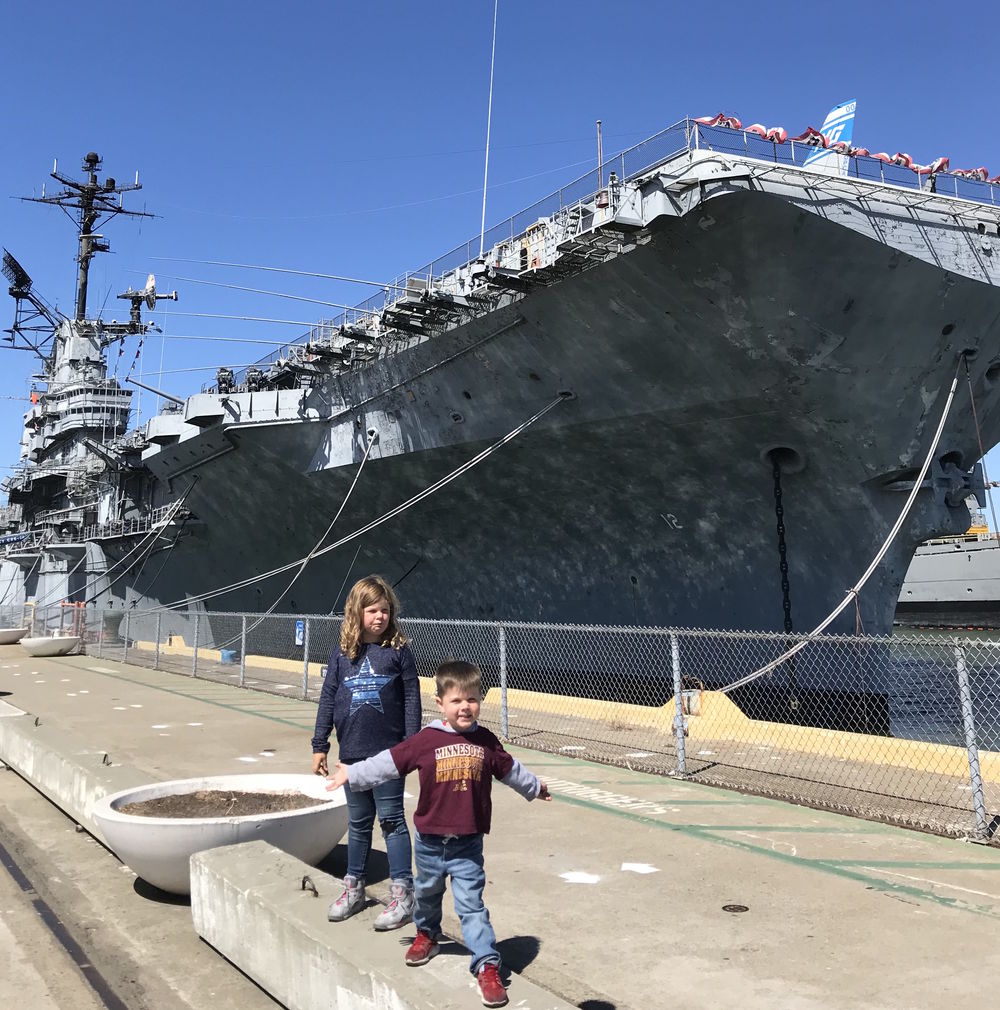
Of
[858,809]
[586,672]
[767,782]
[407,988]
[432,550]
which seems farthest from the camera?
[432,550]

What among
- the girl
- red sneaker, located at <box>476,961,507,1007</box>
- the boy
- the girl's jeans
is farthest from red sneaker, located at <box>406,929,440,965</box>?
the girl

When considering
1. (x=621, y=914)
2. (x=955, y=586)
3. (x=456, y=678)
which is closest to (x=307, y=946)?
(x=456, y=678)

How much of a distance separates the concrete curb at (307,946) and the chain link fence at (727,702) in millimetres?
3708

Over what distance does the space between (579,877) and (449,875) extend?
5.89 ft

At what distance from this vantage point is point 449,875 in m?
2.89

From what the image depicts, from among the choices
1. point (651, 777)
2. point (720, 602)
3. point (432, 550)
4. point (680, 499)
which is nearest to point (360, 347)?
point (432, 550)

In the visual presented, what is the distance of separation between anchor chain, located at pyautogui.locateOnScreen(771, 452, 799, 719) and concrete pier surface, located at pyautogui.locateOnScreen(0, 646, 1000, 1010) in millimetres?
6121

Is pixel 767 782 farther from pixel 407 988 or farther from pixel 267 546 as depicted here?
pixel 267 546

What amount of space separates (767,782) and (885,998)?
375 cm

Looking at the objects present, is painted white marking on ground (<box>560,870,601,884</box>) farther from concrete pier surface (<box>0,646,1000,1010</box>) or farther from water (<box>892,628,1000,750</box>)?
water (<box>892,628,1000,750</box>)

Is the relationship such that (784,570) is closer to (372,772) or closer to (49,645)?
(372,772)

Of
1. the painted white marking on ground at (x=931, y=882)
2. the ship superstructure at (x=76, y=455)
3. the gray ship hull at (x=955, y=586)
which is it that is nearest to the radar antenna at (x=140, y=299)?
the ship superstructure at (x=76, y=455)

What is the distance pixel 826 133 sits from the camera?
11.5 meters

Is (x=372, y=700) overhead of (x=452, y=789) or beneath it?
overhead
